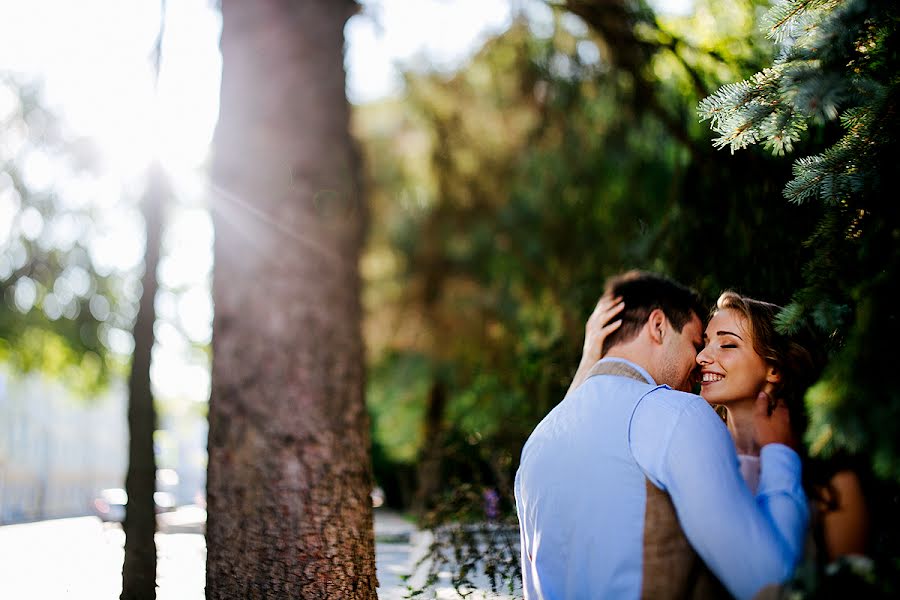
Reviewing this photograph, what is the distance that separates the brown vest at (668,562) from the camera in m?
2.39

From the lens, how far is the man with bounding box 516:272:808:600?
7.36 ft

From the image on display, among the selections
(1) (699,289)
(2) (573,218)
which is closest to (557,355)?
(1) (699,289)

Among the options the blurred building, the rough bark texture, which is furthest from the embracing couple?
the blurred building

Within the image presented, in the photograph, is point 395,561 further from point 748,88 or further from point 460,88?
point 460,88

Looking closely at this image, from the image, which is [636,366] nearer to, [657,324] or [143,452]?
[657,324]

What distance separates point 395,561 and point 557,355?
3.05 metres

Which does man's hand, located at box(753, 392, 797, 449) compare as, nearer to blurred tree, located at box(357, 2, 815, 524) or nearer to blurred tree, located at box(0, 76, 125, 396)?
blurred tree, located at box(357, 2, 815, 524)

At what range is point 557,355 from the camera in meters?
6.17

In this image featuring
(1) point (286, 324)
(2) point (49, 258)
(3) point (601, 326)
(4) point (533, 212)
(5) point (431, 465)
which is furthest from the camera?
(2) point (49, 258)

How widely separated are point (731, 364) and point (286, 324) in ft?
6.88

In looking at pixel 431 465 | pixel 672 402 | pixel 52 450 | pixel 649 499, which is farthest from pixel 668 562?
pixel 52 450

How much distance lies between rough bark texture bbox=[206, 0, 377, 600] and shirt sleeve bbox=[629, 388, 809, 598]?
5.85 ft

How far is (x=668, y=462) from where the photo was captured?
237cm

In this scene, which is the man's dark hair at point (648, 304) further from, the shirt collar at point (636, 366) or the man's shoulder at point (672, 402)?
the man's shoulder at point (672, 402)
